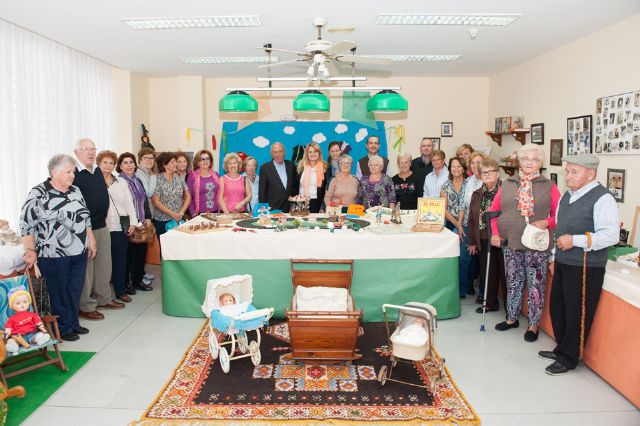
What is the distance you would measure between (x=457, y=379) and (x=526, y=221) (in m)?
1.51

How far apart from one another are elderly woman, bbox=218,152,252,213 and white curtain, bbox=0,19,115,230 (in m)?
2.37

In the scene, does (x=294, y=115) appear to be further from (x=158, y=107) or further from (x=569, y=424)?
(x=569, y=424)

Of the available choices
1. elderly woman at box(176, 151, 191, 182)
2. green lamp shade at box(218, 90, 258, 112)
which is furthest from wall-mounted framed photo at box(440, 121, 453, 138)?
green lamp shade at box(218, 90, 258, 112)

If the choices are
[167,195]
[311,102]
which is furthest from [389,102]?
[167,195]

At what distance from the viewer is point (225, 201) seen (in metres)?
6.07

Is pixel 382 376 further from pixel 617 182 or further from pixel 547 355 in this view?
pixel 617 182

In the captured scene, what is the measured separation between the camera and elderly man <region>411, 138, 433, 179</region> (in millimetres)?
6742

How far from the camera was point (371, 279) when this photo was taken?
4680mm

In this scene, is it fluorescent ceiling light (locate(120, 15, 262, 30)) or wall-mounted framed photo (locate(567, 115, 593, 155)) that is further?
wall-mounted framed photo (locate(567, 115, 593, 155))

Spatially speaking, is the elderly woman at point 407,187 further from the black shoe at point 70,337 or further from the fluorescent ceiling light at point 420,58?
the black shoe at point 70,337

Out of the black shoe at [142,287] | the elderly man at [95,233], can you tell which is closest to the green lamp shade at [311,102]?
the elderly man at [95,233]

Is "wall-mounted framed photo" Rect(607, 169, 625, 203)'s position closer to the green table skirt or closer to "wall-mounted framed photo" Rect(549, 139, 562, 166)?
"wall-mounted framed photo" Rect(549, 139, 562, 166)

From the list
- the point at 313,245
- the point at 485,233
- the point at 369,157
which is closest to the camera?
the point at 313,245

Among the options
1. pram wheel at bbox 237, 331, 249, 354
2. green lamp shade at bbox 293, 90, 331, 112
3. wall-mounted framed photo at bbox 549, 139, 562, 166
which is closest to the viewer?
pram wheel at bbox 237, 331, 249, 354
